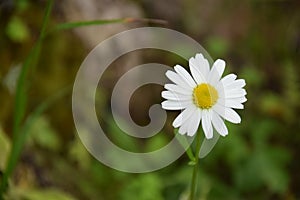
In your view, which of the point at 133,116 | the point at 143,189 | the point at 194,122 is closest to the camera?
the point at 194,122

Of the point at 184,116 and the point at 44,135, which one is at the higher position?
the point at 44,135

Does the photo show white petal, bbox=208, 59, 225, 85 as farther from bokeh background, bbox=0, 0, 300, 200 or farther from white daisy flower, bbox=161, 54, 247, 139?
bokeh background, bbox=0, 0, 300, 200

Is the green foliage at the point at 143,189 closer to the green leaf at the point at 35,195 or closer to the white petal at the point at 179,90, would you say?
the green leaf at the point at 35,195

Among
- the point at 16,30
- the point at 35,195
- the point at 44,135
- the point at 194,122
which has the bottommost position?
the point at 194,122

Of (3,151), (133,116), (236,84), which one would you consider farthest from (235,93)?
(133,116)

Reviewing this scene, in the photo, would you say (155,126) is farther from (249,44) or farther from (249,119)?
(249,44)

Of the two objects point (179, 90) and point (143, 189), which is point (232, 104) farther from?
point (143, 189)

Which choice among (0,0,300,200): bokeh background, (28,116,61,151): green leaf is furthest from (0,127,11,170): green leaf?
(28,116,61,151): green leaf

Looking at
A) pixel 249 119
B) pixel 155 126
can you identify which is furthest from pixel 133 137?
pixel 249 119
